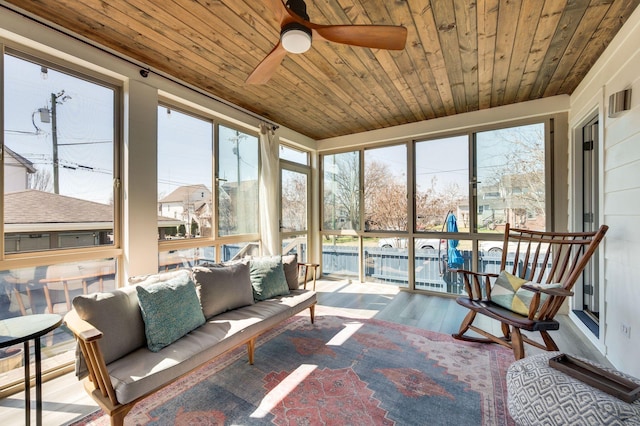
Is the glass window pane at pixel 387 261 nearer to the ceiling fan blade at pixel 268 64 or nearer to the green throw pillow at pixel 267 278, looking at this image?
the green throw pillow at pixel 267 278

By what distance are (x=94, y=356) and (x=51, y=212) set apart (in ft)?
4.52

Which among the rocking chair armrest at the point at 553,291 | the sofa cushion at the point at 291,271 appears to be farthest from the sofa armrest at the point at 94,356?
the rocking chair armrest at the point at 553,291

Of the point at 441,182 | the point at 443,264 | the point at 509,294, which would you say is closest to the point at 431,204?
the point at 441,182

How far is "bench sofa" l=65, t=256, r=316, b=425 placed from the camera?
4.73 ft

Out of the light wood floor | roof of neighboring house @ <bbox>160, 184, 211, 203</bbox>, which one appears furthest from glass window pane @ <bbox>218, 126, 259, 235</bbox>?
the light wood floor

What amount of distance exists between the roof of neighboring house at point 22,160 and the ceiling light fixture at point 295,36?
2035mm

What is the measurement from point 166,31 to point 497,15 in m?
2.44

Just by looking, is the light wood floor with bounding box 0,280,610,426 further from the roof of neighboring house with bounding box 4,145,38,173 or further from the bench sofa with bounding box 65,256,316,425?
the roof of neighboring house with bounding box 4,145,38,173

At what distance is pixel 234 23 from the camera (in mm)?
2047

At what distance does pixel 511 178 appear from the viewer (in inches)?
143

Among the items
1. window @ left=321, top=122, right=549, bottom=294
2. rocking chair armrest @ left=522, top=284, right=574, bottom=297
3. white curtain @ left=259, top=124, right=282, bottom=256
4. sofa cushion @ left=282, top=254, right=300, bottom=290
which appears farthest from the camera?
white curtain @ left=259, top=124, right=282, bottom=256

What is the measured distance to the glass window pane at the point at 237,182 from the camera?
3454 mm

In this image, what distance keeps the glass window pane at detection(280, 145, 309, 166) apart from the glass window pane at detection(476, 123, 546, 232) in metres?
2.74

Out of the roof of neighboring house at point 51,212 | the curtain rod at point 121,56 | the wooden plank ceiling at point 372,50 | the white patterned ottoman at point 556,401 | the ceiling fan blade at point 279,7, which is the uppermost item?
the wooden plank ceiling at point 372,50
